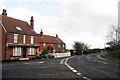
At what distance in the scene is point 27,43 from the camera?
105ft

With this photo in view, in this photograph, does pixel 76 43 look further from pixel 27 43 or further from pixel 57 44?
pixel 27 43

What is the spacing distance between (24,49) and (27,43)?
5.93 feet

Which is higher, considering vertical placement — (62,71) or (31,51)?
(31,51)

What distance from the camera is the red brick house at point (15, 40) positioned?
26734 mm

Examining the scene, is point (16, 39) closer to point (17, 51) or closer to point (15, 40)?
point (15, 40)

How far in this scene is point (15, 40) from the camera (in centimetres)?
2873

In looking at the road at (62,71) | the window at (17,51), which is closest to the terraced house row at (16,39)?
the window at (17,51)

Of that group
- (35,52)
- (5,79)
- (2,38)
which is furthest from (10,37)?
(5,79)

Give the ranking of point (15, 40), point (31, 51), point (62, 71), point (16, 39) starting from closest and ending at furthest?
point (62, 71), point (15, 40), point (16, 39), point (31, 51)

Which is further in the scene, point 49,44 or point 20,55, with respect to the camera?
point 49,44

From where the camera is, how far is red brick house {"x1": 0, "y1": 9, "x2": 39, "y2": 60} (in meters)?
26.7

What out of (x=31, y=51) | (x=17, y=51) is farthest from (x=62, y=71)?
(x=31, y=51)

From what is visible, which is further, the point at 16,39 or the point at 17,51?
the point at 16,39

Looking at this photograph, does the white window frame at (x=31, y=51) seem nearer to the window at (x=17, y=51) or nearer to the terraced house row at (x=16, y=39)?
the terraced house row at (x=16, y=39)
